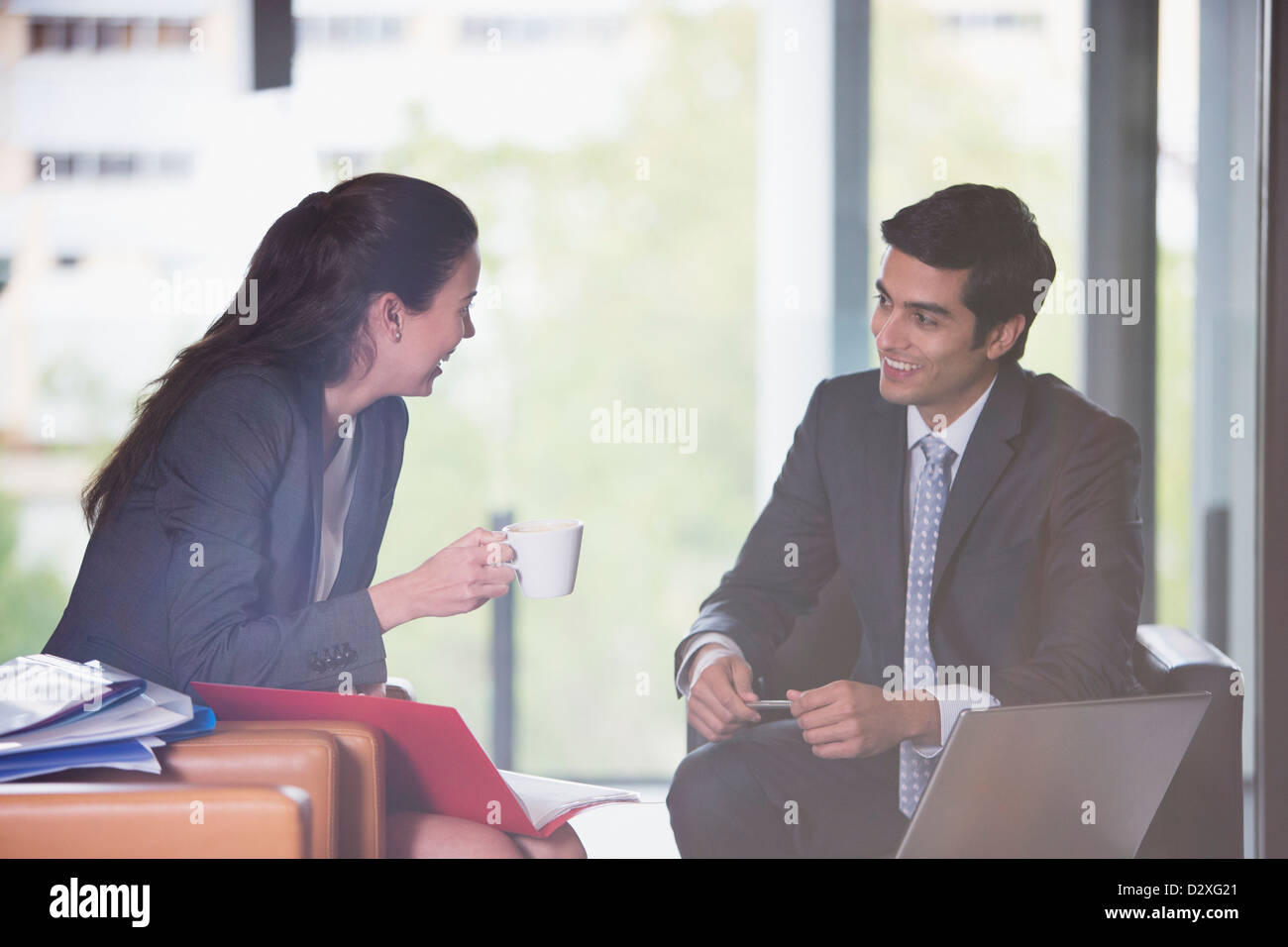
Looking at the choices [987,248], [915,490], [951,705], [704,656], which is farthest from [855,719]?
[987,248]

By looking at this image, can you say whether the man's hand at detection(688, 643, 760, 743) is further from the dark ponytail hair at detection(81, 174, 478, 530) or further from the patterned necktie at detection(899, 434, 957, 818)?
the dark ponytail hair at detection(81, 174, 478, 530)

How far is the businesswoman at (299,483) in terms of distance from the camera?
4.82 feet

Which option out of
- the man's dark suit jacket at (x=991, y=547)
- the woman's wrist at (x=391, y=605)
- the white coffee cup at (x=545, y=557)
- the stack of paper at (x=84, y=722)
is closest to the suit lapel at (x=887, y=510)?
the man's dark suit jacket at (x=991, y=547)

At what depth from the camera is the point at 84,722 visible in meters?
1.33

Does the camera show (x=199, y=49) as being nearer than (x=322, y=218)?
No

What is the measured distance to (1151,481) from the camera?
1.80 meters

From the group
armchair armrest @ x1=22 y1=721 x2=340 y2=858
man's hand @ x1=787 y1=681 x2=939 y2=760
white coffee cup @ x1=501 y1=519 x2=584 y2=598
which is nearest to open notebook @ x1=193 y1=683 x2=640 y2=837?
armchair armrest @ x1=22 y1=721 x2=340 y2=858

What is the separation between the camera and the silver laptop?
1.42m
